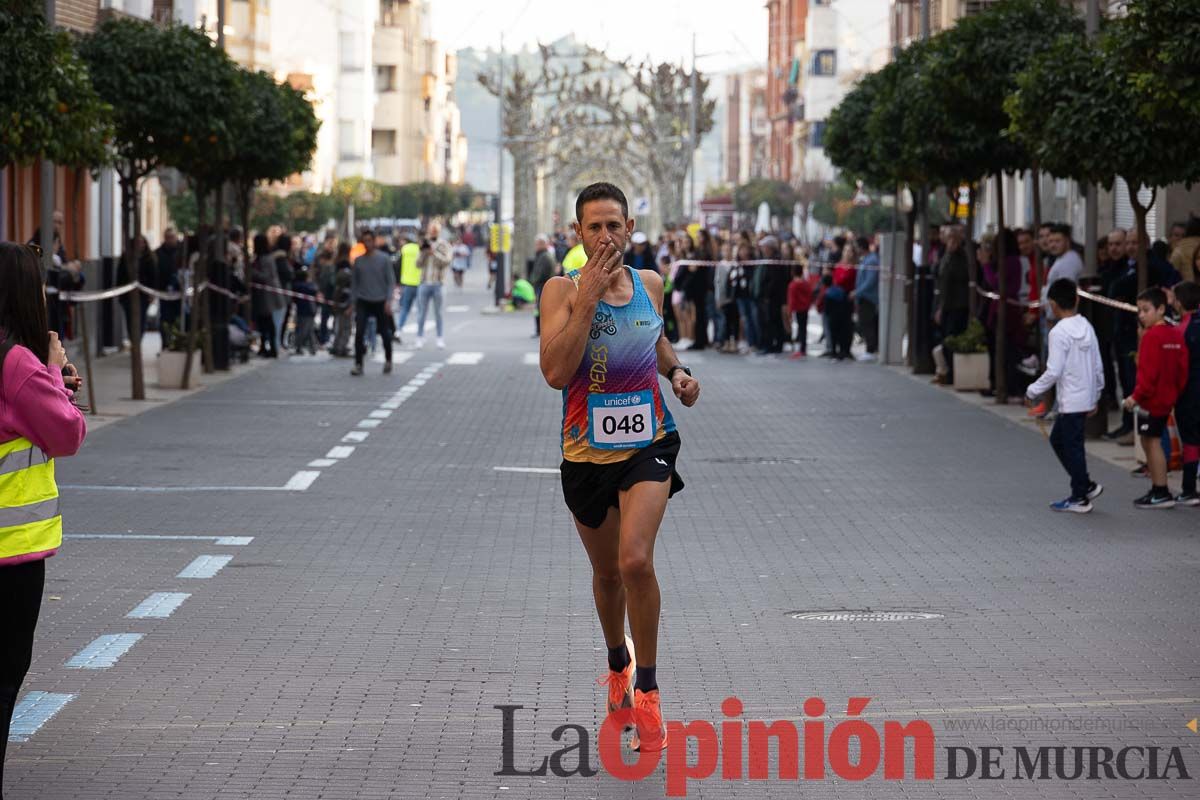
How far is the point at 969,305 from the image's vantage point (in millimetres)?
27438

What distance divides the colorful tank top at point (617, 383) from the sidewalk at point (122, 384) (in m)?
11.7

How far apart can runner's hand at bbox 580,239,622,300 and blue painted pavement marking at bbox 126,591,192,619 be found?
3.66 metres

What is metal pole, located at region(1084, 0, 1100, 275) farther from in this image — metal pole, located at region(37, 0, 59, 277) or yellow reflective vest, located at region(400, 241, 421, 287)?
yellow reflective vest, located at region(400, 241, 421, 287)

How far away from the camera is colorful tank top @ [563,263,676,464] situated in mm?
7500

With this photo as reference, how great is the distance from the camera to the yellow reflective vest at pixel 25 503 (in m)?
6.45

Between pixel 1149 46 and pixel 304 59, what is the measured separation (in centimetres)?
8871

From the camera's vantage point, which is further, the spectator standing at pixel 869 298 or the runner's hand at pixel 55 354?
the spectator standing at pixel 869 298

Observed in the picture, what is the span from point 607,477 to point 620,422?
0.62 ft

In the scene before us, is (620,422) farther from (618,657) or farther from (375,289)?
(375,289)

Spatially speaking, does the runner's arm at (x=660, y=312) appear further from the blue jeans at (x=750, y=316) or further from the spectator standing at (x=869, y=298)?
the blue jeans at (x=750, y=316)

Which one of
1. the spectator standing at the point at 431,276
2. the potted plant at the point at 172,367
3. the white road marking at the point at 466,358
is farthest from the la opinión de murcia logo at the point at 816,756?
the spectator standing at the point at 431,276

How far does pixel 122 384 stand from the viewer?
2666cm

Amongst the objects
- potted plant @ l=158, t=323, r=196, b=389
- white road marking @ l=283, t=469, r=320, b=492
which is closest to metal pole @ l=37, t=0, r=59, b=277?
potted plant @ l=158, t=323, r=196, b=389

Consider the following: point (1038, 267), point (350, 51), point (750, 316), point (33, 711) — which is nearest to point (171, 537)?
point (33, 711)
